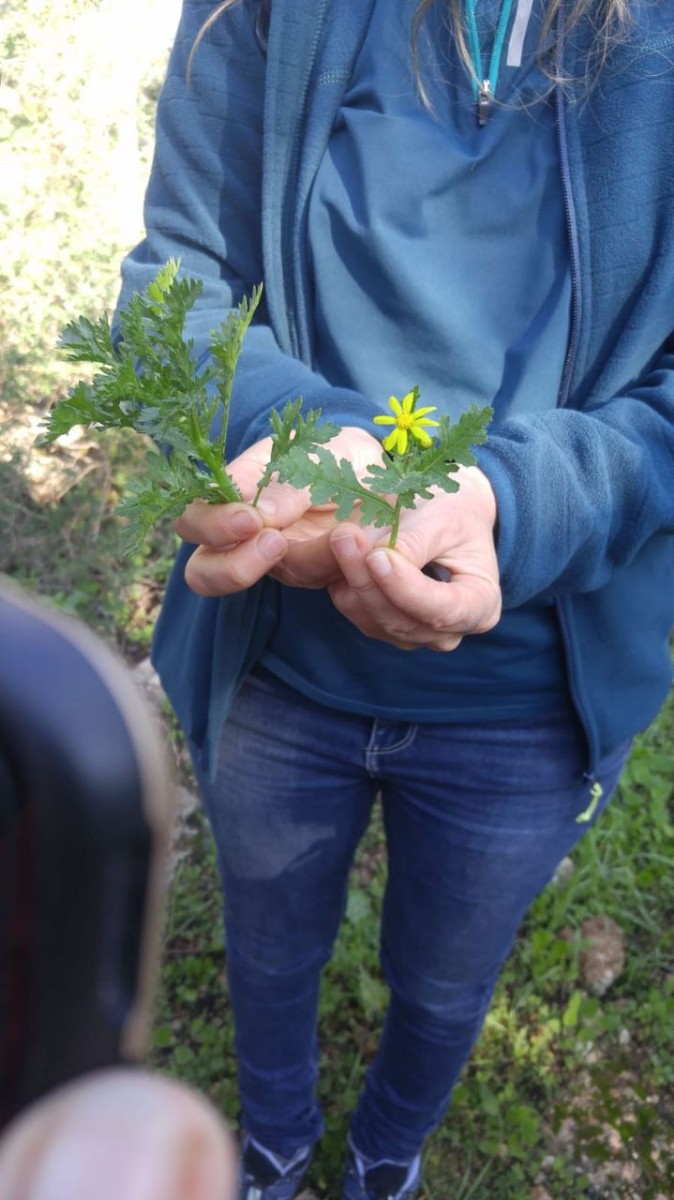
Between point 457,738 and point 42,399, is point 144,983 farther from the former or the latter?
point 42,399

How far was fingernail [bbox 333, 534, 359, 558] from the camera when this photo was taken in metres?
0.98

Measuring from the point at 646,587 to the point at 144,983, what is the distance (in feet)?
3.37

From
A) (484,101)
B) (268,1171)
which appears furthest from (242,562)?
(268,1171)

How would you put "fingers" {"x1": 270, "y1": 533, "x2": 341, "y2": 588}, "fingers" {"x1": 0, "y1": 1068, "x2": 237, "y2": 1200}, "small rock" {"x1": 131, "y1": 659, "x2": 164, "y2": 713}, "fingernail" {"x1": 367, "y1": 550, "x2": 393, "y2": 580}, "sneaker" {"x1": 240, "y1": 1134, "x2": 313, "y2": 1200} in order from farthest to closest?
1. "small rock" {"x1": 131, "y1": 659, "x2": 164, "y2": 713}
2. "sneaker" {"x1": 240, "y1": 1134, "x2": 313, "y2": 1200}
3. "fingers" {"x1": 270, "y1": 533, "x2": 341, "y2": 588}
4. "fingernail" {"x1": 367, "y1": 550, "x2": 393, "y2": 580}
5. "fingers" {"x1": 0, "y1": 1068, "x2": 237, "y2": 1200}

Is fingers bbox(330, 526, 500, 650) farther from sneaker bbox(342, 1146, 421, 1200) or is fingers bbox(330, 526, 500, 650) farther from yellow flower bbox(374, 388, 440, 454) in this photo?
sneaker bbox(342, 1146, 421, 1200)

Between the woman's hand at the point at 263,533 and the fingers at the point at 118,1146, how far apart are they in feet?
2.03

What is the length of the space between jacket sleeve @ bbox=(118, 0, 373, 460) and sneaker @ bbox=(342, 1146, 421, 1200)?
5.20 ft

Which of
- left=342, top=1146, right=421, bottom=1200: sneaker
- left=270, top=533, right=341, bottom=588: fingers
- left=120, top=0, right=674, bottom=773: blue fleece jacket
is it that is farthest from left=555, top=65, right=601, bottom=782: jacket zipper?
left=342, top=1146, right=421, bottom=1200: sneaker

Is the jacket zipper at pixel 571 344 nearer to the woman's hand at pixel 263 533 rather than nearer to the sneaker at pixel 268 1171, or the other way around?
the woman's hand at pixel 263 533

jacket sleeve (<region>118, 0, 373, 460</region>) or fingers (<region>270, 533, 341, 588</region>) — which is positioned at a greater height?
jacket sleeve (<region>118, 0, 373, 460</region>)

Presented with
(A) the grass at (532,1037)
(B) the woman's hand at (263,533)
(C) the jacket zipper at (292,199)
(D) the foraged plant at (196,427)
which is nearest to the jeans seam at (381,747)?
(B) the woman's hand at (263,533)

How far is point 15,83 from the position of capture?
3725 mm

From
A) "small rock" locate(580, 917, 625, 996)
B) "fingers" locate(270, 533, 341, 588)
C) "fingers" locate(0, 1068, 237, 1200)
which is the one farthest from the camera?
"small rock" locate(580, 917, 625, 996)

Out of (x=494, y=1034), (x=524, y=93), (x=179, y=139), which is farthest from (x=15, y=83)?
(x=494, y=1034)
